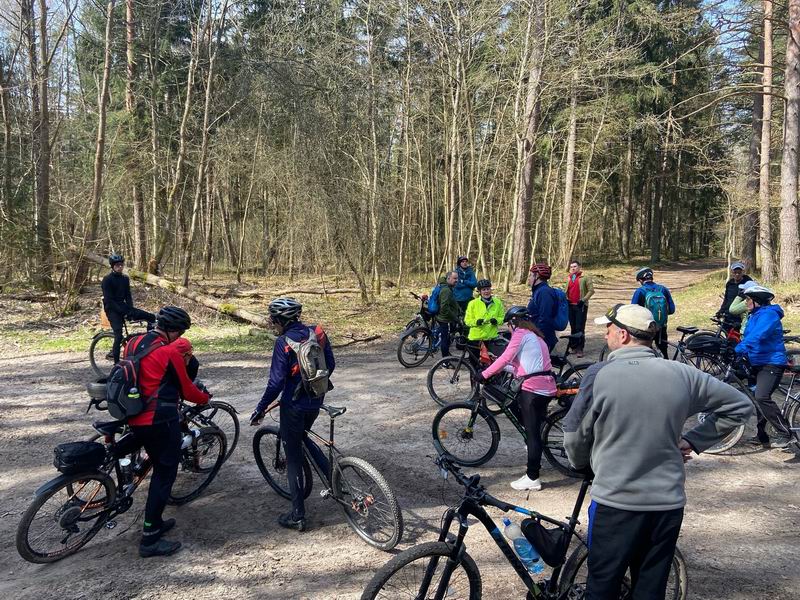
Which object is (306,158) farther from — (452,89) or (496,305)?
(496,305)

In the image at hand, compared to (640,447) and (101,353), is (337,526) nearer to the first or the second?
(640,447)

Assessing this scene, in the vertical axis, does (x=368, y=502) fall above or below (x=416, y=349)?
below

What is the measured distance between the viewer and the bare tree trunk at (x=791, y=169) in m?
15.5

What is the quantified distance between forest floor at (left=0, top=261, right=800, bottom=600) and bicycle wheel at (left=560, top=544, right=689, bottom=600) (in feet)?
1.78

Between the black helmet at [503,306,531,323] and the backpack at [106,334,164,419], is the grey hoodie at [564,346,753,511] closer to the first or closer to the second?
the black helmet at [503,306,531,323]

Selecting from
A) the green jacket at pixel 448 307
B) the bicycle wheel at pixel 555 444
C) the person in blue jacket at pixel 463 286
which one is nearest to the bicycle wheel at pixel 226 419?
the bicycle wheel at pixel 555 444

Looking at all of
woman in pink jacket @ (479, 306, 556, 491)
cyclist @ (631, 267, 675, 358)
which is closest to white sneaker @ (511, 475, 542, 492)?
woman in pink jacket @ (479, 306, 556, 491)

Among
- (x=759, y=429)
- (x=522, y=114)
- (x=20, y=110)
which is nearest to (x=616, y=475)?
(x=759, y=429)

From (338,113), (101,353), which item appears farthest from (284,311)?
(338,113)

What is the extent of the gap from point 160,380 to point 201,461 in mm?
1534

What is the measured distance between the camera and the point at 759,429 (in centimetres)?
603

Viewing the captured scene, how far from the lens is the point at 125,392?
386 centimetres

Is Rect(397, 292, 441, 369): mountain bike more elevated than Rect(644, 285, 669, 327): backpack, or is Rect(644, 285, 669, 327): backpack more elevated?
Rect(644, 285, 669, 327): backpack

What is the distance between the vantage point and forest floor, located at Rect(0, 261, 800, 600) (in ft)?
11.9
